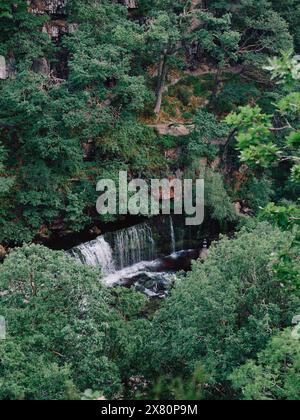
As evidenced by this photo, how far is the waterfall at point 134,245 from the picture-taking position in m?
21.9

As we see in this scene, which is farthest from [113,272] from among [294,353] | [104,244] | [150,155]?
[294,353]

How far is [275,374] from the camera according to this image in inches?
389

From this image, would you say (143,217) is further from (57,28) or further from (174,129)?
(57,28)

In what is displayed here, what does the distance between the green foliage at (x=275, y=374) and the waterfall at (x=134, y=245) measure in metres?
12.1

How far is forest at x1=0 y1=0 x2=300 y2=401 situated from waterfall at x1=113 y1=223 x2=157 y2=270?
0.22ft

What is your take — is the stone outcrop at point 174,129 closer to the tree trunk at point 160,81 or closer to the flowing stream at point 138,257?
the tree trunk at point 160,81

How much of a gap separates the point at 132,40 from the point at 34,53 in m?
3.87

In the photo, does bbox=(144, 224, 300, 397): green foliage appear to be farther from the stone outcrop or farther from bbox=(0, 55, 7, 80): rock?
bbox=(0, 55, 7, 80): rock

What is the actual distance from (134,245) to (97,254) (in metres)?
1.85

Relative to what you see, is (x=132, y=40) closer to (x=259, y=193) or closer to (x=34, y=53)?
(x=34, y=53)

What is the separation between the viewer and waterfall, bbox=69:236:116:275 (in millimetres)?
20609

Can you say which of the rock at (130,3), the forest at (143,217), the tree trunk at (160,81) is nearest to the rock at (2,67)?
the forest at (143,217)

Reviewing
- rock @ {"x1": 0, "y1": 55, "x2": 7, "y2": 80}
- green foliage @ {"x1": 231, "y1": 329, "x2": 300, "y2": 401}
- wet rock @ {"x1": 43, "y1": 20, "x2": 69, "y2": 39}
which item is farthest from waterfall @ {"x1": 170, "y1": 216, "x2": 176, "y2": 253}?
green foliage @ {"x1": 231, "y1": 329, "x2": 300, "y2": 401}

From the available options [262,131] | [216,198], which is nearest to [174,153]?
[216,198]
